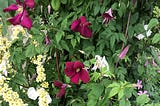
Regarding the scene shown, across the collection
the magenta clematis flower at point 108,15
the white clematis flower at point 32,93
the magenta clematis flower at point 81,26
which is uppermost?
the magenta clematis flower at point 108,15

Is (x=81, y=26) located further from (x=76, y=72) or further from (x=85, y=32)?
(x=76, y=72)

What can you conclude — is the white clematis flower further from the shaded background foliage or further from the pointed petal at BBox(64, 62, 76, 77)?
the pointed petal at BBox(64, 62, 76, 77)

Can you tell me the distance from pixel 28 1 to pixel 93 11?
36 centimetres

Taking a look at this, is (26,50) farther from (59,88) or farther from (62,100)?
(62,100)

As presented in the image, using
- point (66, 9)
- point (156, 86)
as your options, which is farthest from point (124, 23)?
point (156, 86)

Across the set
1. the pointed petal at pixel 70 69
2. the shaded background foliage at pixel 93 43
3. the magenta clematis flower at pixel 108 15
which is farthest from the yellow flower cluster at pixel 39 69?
the magenta clematis flower at pixel 108 15

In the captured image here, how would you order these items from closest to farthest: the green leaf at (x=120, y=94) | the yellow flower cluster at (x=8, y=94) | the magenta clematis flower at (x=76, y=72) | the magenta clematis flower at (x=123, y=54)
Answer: the green leaf at (x=120, y=94) → the magenta clematis flower at (x=76, y=72) → the yellow flower cluster at (x=8, y=94) → the magenta clematis flower at (x=123, y=54)

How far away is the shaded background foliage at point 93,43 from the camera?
171cm

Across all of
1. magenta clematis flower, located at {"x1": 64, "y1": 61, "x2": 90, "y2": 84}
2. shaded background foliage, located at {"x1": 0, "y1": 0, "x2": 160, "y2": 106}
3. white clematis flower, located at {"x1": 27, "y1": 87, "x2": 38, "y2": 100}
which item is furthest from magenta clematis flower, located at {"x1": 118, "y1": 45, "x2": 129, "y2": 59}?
white clematis flower, located at {"x1": 27, "y1": 87, "x2": 38, "y2": 100}

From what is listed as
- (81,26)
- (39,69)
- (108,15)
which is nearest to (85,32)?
(81,26)

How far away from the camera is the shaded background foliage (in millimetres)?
1712

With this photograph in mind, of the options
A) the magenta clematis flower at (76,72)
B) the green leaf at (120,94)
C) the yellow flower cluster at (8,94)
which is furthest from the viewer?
the yellow flower cluster at (8,94)

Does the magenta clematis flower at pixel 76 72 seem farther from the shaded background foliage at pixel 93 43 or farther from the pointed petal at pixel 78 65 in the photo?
the shaded background foliage at pixel 93 43

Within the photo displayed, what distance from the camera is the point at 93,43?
74.6 inches
